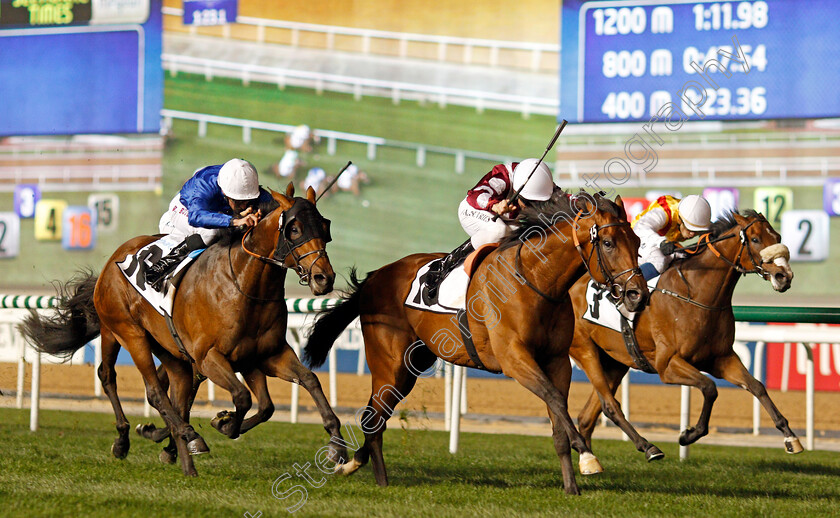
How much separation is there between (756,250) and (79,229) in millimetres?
9174

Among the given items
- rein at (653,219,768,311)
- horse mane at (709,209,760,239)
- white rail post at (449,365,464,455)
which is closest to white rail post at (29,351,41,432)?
white rail post at (449,365,464,455)

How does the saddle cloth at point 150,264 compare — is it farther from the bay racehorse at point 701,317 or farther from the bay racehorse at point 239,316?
the bay racehorse at point 701,317

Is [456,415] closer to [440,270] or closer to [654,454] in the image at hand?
[440,270]

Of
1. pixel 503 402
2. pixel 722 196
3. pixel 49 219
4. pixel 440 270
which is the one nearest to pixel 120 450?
pixel 440 270

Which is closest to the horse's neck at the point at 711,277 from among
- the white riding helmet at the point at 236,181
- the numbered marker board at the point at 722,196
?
the white riding helmet at the point at 236,181

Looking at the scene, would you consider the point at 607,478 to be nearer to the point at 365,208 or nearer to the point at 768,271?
the point at 768,271

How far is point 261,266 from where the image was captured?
4250mm

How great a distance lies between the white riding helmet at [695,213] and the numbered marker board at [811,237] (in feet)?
16.2

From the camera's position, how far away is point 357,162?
11.4 meters

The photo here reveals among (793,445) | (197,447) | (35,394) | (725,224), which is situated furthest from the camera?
(35,394)

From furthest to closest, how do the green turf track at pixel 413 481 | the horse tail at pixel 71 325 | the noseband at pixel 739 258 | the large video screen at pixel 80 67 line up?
the large video screen at pixel 80 67 < the horse tail at pixel 71 325 < the noseband at pixel 739 258 < the green turf track at pixel 413 481

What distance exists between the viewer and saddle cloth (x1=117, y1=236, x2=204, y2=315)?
4582 mm

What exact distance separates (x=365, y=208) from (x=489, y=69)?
2038 mm

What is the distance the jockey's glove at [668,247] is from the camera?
536cm
